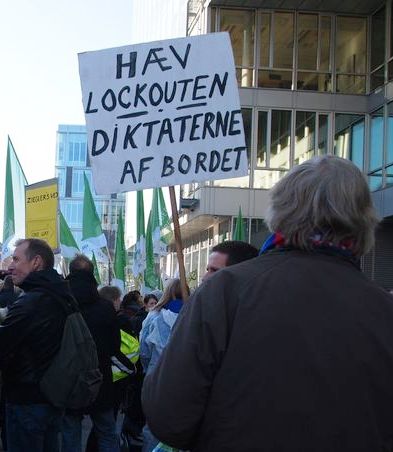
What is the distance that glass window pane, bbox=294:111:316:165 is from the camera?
24453 millimetres

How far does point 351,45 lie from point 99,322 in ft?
67.1

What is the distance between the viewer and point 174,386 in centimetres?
199

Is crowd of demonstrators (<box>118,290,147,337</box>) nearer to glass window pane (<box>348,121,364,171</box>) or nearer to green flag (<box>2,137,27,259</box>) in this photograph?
green flag (<box>2,137,27,259</box>)

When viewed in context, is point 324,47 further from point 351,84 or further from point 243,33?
point 243,33

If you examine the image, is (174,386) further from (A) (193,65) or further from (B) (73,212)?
(B) (73,212)

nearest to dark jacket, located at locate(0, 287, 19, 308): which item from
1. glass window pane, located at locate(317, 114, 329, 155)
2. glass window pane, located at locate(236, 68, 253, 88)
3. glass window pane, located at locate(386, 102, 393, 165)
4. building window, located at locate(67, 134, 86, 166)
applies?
glass window pane, located at locate(386, 102, 393, 165)

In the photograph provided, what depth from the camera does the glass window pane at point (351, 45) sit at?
24234 millimetres

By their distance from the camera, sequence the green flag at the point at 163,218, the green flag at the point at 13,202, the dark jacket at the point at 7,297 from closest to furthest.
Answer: the dark jacket at the point at 7,297 → the green flag at the point at 13,202 → the green flag at the point at 163,218

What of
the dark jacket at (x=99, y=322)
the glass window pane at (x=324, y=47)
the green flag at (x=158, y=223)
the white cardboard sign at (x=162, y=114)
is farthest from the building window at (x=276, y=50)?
the white cardboard sign at (x=162, y=114)

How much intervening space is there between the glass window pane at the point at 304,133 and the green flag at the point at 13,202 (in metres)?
13.2

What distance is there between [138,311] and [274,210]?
29.3 feet

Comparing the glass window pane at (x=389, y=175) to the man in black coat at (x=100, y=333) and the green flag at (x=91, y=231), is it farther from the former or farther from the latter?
the man in black coat at (x=100, y=333)

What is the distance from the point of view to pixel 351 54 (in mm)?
24531

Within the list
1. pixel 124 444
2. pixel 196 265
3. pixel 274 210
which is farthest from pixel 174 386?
pixel 196 265
